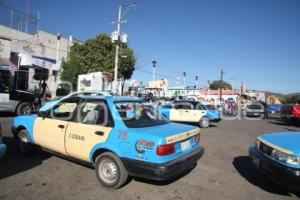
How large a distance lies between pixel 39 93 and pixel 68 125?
9356 mm

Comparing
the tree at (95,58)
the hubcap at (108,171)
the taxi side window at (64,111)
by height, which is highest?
the tree at (95,58)

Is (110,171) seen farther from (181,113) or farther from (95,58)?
(95,58)

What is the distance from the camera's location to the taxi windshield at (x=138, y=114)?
4.59 m

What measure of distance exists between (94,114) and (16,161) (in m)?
2.28

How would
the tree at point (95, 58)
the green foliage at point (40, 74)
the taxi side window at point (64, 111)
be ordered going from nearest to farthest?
the taxi side window at point (64, 111) < the green foliage at point (40, 74) < the tree at point (95, 58)

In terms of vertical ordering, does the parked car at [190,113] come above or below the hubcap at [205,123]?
above

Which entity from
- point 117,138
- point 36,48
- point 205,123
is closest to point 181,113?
point 205,123

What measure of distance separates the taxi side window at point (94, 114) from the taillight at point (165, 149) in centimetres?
101

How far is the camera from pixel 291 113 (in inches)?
683

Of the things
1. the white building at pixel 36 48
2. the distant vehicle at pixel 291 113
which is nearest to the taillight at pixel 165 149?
the white building at pixel 36 48

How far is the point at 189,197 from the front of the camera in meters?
4.18

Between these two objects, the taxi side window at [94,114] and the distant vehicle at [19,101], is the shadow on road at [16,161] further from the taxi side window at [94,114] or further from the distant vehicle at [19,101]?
the distant vehicle at [19,101]

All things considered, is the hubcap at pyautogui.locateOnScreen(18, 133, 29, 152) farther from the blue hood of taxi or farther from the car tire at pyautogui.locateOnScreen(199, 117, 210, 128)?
the car tire at pyautogui.locateOnScreen(199, 117, 210, 128)

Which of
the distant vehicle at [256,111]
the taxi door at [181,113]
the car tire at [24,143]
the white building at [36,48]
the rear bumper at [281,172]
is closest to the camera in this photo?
the rear bumper at [281,172]
